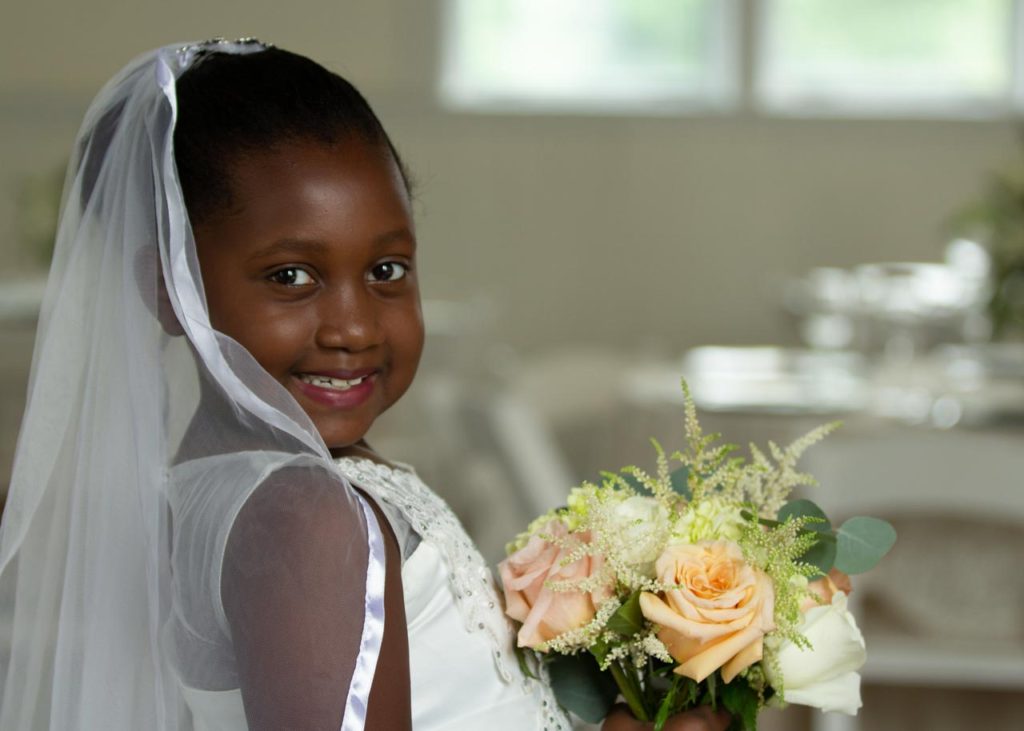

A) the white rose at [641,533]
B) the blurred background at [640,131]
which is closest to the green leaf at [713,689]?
the white rose at [641,533]

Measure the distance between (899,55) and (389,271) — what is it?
739 centimetres

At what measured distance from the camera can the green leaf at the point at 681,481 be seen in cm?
130

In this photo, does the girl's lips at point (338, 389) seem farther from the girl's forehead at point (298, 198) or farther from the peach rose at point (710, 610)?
the peach rose at point (710, 610)

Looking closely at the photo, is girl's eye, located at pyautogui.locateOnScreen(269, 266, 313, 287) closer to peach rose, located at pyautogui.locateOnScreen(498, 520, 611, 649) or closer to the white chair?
peach rose, located at pyautogui.locateOnScreen(498, 520, 611, 649)

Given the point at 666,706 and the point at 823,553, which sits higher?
the point at 823,553

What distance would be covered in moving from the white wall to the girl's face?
22.0 feet

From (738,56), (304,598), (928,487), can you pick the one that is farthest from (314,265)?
(738,56)

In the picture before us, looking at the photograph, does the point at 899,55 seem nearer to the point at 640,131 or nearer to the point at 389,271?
the point at 640,131

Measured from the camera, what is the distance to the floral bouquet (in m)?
1.16

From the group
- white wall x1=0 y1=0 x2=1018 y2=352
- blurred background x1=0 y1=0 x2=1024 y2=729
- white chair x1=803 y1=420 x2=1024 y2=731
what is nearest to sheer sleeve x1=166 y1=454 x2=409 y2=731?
white chair x1=803 y1=420 x2=1024 y2=731

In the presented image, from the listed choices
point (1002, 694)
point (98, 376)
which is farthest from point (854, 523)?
point (1002, 694)

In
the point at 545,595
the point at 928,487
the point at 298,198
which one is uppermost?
the point at 298,198

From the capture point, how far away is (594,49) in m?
8.09

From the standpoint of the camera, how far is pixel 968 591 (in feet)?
9.18
